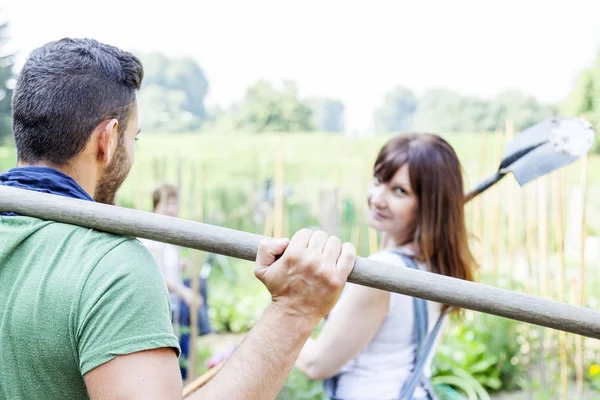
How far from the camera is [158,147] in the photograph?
12.6 metres

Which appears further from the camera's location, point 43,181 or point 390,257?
point 390,257

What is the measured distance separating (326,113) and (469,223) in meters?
11.4

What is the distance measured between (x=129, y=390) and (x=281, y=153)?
178 inches

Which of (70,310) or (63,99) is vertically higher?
(63,99)

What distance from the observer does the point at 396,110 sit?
99.8 ft

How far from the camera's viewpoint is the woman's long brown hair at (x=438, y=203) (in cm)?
194

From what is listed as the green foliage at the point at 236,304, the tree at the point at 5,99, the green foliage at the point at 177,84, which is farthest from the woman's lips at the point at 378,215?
the green foliage at the point at 177,84

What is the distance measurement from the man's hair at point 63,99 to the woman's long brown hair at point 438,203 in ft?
3.35

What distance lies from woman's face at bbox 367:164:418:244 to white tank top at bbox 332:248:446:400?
0.43 ft

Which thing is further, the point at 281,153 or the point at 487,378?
the point at 281,153

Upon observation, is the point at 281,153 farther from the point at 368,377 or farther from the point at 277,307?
the point at 277,307

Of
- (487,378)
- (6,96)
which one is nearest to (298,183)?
(6,96)

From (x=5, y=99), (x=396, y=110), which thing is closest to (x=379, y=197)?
(x=5, y=99)

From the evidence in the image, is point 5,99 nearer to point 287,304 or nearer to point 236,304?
point 236,304
